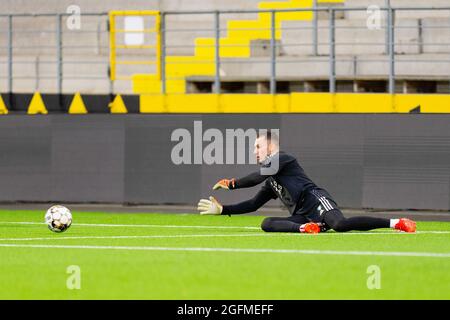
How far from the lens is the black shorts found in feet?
49.1

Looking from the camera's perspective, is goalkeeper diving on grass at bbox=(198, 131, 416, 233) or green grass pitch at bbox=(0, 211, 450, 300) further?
goalkeeper diving on grass at bbox=(198, 131, 416, 233)

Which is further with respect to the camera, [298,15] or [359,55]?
[298,15]

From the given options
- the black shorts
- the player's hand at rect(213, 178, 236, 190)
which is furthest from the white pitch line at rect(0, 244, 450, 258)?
the black shorts

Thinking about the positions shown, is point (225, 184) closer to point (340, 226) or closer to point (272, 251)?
point (340, 226)

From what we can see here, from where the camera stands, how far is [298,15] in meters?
27.3

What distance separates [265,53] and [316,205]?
1265 centimetres

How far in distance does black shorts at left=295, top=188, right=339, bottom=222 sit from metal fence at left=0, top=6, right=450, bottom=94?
26.5 ft

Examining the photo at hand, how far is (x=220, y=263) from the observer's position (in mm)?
11688

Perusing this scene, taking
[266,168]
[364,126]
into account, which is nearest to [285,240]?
[266,168]

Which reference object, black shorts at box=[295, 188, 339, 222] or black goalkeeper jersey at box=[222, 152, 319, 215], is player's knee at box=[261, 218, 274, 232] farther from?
black shorts at box=[295, 188, 339, 222]
